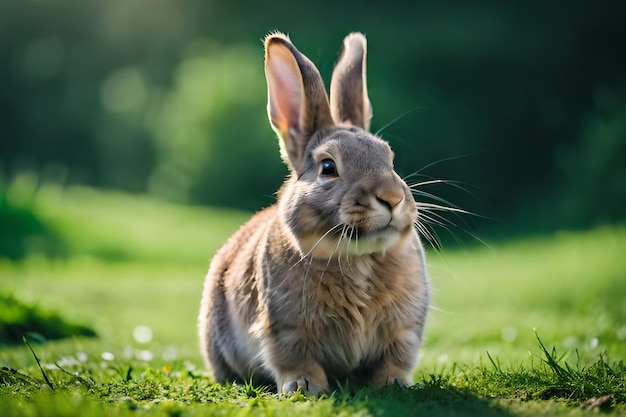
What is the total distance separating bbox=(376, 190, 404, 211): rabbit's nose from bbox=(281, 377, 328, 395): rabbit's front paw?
48.6 inches

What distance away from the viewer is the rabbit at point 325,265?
15.7ft

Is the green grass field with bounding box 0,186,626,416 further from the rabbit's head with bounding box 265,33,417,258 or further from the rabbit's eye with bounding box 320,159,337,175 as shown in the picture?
the rabbit's eye with bounding box 320,159,337,175

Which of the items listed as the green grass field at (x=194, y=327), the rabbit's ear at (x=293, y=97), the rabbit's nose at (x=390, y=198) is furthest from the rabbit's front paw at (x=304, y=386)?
the rabbit's ear at (x=293, y=97)

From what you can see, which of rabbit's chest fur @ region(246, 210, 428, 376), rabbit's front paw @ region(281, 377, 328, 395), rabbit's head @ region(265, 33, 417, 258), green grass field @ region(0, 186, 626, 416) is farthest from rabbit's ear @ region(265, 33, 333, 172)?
rabbit's front paw @ region(281, 377, 328, 395)

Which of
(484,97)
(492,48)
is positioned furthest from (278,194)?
(492,48)

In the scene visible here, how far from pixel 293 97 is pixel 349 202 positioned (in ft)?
4.00

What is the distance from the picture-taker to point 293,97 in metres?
5.56

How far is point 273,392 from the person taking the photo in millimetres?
5477

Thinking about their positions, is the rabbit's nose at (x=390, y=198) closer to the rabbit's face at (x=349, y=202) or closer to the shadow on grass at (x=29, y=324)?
the rabbit's face at (x=349, y=202)

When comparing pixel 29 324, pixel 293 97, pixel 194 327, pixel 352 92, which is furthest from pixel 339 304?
pixel 194 327

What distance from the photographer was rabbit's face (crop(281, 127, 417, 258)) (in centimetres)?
464

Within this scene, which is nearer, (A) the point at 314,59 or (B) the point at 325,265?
(B) the point at 325,265

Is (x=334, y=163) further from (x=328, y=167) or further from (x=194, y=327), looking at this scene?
(x=194, y=327)

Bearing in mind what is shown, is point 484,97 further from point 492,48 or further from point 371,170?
point 371,170
